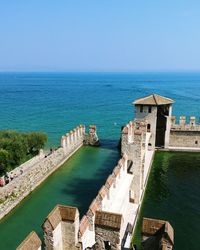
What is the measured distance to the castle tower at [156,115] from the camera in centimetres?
2655

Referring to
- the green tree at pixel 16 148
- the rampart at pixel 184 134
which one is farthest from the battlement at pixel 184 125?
the green tree at pixel 16 148

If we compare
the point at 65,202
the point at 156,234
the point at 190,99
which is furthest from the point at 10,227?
the point at 190,99

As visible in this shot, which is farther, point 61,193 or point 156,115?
Answer: point 156,115

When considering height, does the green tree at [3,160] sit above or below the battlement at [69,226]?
below

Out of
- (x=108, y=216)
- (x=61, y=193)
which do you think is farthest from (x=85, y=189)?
(x=108, y=216)

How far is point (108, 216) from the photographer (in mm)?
6219

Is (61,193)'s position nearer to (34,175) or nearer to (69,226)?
(34,175)

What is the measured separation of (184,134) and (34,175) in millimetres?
16434

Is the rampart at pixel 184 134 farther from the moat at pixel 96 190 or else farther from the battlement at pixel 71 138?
the battlement at pixel 71 138

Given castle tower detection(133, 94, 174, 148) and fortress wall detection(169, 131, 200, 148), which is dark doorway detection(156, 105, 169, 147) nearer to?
castle tower detection(133, 94, 174, 148)

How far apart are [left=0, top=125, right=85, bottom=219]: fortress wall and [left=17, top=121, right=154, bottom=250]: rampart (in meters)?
7.09

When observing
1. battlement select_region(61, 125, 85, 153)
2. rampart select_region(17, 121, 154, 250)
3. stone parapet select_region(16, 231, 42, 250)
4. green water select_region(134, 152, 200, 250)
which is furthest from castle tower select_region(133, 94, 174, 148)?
stone parapet select_region(16, 231, 42, 250)

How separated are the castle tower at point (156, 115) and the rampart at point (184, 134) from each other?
726mm

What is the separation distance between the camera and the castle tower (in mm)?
26547
